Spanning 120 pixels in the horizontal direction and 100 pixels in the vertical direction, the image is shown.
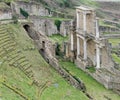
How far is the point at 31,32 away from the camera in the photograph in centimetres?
4828

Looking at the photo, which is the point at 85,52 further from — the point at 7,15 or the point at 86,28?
the point at 7,15

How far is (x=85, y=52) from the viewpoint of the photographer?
151 ft

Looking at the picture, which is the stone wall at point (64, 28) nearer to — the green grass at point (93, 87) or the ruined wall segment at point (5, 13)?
the ruined wall segment at point (5, 13)

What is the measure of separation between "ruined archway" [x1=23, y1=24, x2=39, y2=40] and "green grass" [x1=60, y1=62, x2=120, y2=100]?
182 inches

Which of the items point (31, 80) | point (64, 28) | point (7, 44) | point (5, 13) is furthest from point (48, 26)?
point (31, 80)

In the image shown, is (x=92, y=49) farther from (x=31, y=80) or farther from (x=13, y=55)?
(x=31, y=80)

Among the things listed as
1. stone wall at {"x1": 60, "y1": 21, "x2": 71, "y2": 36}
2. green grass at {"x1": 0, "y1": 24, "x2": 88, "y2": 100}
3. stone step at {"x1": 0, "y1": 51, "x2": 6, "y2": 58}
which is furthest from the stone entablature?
stone wall at {"x1": 60, "y1": 21, "x2": 71, "y2": 36}

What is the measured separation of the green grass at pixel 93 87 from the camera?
3862 centimetres

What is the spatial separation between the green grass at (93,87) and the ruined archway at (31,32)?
Result: 461 centimetres

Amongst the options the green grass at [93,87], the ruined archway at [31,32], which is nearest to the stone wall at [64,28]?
the ruined archway at [31,32]

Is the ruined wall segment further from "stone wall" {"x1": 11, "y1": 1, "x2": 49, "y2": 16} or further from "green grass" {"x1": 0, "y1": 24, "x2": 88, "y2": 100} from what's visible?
"stone wall" {"x1": 11, "y1": 1, "x2": 49, "y2": 16}

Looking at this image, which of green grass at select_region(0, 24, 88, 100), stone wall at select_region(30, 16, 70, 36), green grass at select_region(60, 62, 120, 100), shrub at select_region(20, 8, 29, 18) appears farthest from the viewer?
shrub at select_region(20, 8, 29, 18)

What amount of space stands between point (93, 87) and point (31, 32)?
11.2m

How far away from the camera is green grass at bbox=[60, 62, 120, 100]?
127 feet
